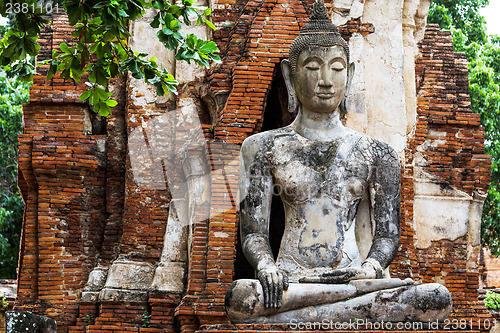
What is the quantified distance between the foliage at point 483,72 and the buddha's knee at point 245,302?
416 inches

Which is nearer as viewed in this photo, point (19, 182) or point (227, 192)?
point (227, 192)

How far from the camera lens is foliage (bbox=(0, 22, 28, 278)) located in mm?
16650

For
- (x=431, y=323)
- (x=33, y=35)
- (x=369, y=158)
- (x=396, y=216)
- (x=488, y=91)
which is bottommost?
(x=431, y=323)

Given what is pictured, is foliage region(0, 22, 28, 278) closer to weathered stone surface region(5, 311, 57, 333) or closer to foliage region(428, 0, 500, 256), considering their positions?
foliage region(428, 0, 500, 256)

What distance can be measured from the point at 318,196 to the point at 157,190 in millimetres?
3813

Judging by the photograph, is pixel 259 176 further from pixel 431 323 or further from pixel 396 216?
pixel 431 323

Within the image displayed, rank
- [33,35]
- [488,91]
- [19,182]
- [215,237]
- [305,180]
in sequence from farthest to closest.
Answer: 1. [488,91]
2. [19,182]
3. [215,237]
4. [33,35]
5. [305,180]

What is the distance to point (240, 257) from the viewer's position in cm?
1008

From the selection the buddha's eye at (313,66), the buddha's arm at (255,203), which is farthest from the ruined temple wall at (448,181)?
the buddha's arm at (255,203)

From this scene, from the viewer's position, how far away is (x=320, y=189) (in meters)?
6.89

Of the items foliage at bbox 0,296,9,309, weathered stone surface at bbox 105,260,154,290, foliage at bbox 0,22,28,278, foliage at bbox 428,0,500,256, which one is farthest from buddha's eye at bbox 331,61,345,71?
foliage at bbox 0,22,28,278

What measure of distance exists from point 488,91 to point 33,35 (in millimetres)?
10796

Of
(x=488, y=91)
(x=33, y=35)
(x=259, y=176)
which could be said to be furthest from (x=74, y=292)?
(x=488, y=91)

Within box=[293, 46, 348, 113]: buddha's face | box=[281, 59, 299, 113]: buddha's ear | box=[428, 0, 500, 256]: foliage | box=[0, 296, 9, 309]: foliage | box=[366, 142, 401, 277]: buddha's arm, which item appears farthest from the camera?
box=[428, 0, 500, 256]: foliage
